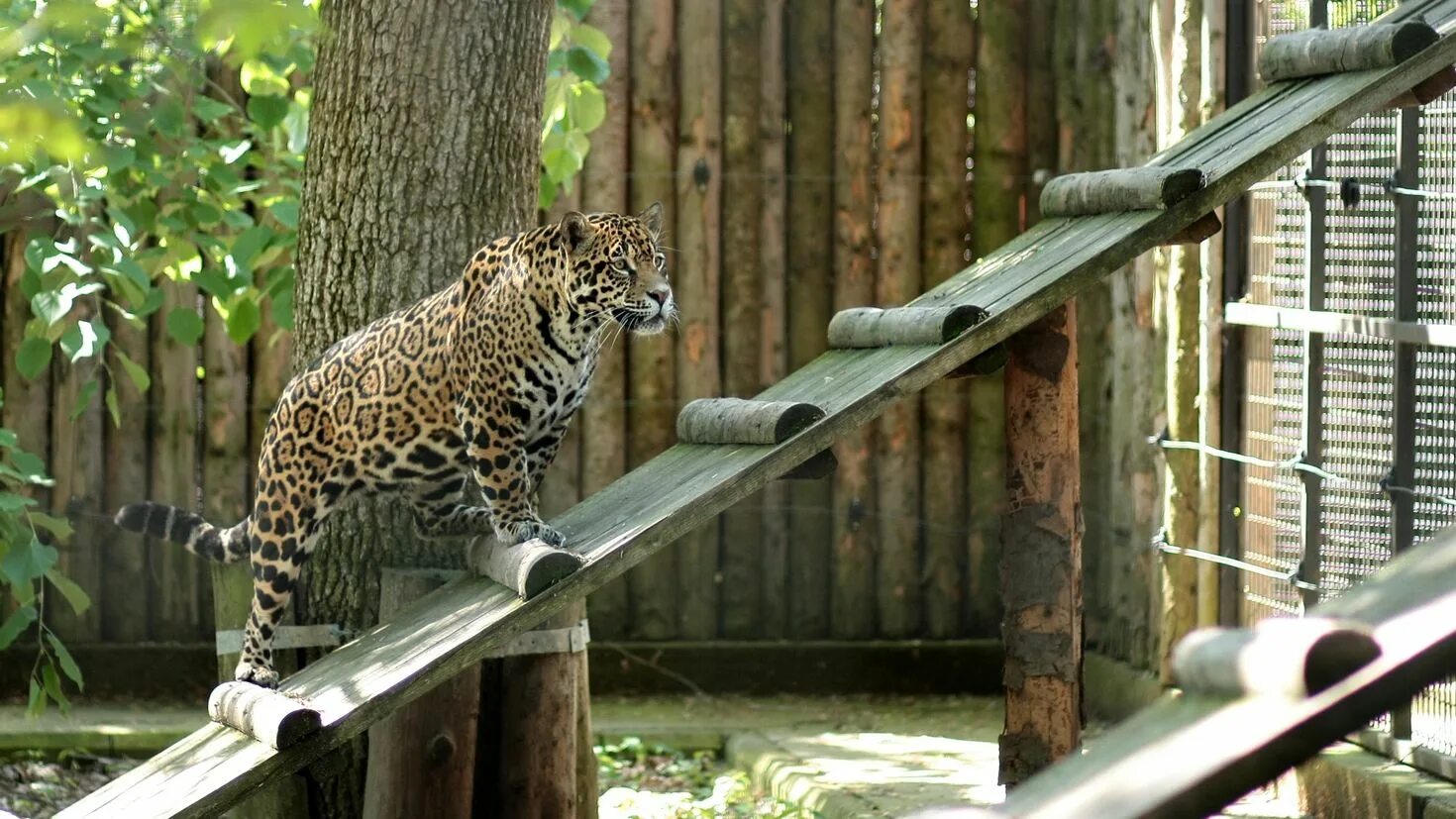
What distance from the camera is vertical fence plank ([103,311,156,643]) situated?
770cm

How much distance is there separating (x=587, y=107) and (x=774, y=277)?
1655 millimetres

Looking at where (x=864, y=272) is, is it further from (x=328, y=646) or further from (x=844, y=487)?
(x=328, y=646)

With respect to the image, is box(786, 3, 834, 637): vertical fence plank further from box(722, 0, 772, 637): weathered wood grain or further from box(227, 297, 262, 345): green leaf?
box(227, 297, 262, 345): green leaf

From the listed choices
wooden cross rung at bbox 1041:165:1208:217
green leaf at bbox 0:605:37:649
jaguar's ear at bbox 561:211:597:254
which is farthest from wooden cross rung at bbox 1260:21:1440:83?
green leaf at bbox 0:605:37:649

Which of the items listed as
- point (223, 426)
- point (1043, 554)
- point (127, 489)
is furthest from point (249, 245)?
point (1043, 554)

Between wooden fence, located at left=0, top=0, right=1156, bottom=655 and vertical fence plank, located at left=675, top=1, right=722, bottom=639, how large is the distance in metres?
0.01

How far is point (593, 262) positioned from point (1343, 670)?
317 cm

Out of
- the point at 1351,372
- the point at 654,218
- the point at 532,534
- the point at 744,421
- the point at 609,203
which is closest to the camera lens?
the point at 744,421

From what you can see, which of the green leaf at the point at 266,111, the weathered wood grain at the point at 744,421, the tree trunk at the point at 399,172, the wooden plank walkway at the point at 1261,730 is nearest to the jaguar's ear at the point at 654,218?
the weathered wood grain at the point at 744,421

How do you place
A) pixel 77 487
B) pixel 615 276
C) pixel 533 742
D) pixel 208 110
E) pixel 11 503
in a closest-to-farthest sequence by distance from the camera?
pixel 615 276, pixel 533 742, pixel 11 503, pixel 208 110, pixel 77 487

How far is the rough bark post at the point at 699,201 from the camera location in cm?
782

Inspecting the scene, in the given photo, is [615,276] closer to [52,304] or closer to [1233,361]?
[52,304]

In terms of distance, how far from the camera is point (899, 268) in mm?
7887

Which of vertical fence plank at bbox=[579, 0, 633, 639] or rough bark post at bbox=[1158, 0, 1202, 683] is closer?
rough bark post at bbox=[1158, 0, 1202, 683]
